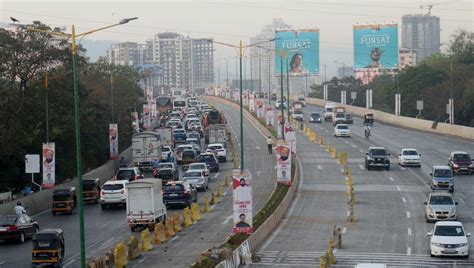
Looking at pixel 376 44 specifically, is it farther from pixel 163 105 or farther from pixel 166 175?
pixel 166 175

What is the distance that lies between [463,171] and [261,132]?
174ft

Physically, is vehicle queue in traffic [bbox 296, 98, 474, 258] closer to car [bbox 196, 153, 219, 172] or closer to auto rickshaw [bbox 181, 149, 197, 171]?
car [bbox 196, 153, 219, 172]

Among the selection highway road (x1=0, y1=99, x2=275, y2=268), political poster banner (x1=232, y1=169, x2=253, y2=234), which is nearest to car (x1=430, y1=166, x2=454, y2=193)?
highway road (x1=0, y1=99, x2=275, y2=268)

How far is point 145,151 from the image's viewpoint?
81.1 metres

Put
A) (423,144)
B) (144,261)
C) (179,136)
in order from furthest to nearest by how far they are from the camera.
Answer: (179,136) → (423,144) → (144,261)

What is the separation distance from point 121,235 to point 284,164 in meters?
18.1

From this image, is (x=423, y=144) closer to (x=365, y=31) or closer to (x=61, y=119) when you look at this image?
(x=61, y=119)

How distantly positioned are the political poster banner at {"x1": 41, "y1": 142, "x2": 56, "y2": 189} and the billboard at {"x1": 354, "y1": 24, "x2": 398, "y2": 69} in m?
89.7

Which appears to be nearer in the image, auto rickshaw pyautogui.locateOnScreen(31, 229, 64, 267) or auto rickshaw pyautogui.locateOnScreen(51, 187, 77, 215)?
auto rickshaw pyautogui.locateOnScreen(31, 229, 64, 267)

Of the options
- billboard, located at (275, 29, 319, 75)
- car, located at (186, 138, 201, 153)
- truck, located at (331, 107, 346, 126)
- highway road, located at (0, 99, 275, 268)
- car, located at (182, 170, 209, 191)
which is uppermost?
billboard, located at (275, 29, 319, 75)

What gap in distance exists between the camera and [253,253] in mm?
38781

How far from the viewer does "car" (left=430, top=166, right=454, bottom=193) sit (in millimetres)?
59156

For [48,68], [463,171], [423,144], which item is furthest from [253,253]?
[423,144]

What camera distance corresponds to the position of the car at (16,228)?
4278cm
